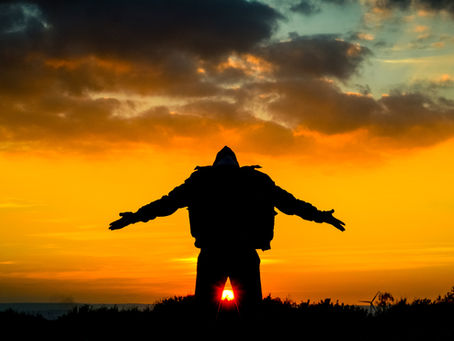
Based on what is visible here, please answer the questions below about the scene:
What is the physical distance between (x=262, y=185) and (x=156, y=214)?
2.13 meters

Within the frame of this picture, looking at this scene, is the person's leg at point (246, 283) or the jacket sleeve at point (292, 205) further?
the jacket sleeve at point (292, 205)

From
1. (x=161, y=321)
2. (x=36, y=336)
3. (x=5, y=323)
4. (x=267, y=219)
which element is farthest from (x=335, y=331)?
(x=5, y=323)

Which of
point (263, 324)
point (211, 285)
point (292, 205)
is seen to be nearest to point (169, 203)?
point (211, 285)

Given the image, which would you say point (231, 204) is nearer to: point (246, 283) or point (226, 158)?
point (226, 158)

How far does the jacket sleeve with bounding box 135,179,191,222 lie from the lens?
10.9 m

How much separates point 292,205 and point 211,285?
216 centimetres

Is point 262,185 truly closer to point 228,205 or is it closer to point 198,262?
point 228,205

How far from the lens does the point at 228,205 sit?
1064 centimetres

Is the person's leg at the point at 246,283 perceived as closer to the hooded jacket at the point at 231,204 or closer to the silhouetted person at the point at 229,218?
the silhouetted person at the point at 229,218

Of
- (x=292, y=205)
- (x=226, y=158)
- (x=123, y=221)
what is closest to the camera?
(x=226, y=158)

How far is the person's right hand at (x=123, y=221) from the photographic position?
37.4 feet

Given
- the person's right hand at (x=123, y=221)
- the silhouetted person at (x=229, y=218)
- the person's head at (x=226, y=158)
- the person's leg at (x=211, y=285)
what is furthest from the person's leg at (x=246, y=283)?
the person's right hand at (x=123, y=221)

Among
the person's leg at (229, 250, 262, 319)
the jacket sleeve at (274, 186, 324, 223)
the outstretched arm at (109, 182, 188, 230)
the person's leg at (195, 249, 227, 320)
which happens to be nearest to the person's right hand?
the outstretched arm at (109, 182, 188, 230)

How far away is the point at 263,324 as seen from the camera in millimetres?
11016
